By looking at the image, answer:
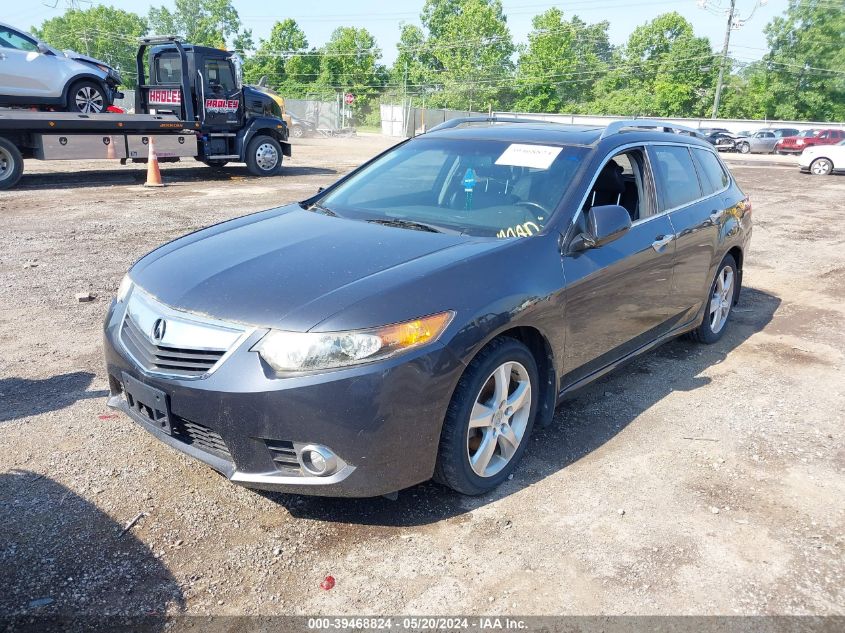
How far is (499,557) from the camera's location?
2.86 metres

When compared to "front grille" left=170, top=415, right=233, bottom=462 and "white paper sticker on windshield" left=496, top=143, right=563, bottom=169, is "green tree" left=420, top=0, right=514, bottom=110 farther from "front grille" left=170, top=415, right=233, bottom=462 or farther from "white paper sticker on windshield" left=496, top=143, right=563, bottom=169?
"front grille" left=170, top=415, right=233, bottom=462

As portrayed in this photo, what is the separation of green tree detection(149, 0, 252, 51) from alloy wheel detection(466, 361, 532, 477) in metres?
107

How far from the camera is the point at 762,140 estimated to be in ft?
128

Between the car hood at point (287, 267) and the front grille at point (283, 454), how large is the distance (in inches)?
18.5

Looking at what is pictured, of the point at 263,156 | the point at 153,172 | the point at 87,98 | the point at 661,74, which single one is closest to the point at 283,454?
the point at 153,172

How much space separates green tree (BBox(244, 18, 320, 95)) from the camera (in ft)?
273

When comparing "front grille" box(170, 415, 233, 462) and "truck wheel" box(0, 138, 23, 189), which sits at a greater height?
"truck wheel" box(0, 138, 23, 189)

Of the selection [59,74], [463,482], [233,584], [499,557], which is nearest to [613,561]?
[499,557]

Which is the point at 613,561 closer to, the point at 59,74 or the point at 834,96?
the point at 59,74

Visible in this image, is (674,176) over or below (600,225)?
over

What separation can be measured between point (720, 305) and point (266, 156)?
1337 cm

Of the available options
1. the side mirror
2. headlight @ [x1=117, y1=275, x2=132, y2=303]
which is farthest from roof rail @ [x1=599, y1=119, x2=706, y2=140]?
headlight @ [x1=117, y1=275, x2=132, y2=303]

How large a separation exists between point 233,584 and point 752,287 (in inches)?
270

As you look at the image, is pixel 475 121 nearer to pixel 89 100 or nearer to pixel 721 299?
pixel 721 299
